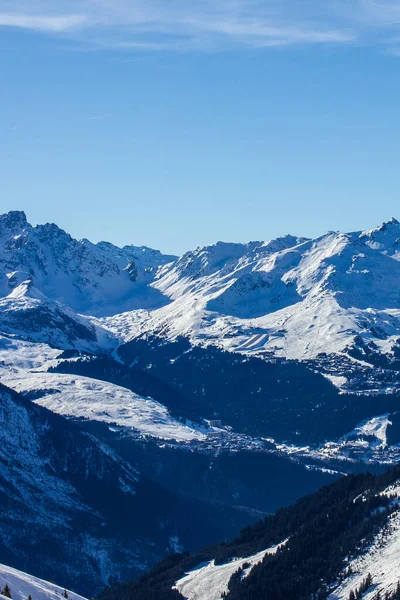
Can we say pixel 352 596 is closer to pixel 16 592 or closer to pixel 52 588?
pixel 52 588

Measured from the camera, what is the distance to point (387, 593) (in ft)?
634

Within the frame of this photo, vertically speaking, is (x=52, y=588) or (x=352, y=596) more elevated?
(x=52, y=588)

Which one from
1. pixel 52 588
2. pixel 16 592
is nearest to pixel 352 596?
pixel 52 588

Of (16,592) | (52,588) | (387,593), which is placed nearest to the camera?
(16,592)

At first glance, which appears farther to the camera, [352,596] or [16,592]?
[352,596]

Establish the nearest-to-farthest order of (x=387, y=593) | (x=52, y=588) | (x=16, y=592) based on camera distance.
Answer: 1. (x=16, y=592)
2. (x=52, y=588)
3. (x=387, y=593)

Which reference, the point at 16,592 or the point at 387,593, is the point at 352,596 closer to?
the point at 387,593

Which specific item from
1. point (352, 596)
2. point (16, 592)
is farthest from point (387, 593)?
point (16, 592)

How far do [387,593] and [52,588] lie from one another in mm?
53459

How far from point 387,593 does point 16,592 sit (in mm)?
67340

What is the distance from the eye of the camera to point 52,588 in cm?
16688

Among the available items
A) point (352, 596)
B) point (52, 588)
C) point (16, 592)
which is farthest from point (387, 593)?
point (16, 592)

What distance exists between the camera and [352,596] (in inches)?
7795

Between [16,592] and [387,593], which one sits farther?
[387,593]
